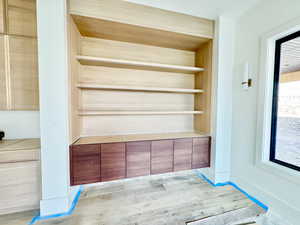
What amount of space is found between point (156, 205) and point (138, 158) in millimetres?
600

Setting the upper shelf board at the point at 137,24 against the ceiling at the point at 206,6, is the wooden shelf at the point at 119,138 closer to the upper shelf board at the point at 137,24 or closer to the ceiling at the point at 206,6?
the upper shelf board at the point at 137,24

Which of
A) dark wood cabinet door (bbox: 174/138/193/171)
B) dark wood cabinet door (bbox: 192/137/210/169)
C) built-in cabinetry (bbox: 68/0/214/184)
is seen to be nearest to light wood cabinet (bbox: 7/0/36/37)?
built-in cabinetry (bbox: 68/0/214/184)

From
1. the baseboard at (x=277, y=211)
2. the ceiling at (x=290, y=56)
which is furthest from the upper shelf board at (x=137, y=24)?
the baseboard at (x=277, y=211)

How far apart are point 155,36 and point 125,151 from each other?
1731 millimetres

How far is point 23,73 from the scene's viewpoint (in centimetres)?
156

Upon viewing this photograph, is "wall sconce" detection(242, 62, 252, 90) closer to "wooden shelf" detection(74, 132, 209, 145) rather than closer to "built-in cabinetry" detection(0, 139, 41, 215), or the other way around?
"wooden shelf" detection(74, 132, 209, 145)

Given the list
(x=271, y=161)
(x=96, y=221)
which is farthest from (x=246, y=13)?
(x=96, y=221)

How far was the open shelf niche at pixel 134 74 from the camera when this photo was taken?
1633mm

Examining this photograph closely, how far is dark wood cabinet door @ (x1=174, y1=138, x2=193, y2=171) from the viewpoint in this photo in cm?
186

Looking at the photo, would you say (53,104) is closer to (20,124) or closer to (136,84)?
(20,124)

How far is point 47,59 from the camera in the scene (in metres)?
1.34

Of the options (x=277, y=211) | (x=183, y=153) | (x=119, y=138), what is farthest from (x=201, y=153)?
(x=119, y=138)

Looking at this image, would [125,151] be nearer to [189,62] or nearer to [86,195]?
[86,195]

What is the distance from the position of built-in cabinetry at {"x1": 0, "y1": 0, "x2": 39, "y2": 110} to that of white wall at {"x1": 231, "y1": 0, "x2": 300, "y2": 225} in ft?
9.27
